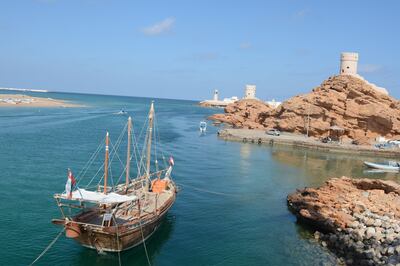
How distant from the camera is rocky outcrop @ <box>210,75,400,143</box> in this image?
8188 centimetres

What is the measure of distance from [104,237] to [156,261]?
11.1 ft

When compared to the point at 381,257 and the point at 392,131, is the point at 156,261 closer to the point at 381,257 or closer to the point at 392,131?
the point at 381,257

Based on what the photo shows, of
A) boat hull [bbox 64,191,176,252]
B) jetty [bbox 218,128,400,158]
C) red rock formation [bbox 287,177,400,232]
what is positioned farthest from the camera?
jetty [bbox 218,128,400,158]

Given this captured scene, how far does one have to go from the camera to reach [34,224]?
26.3 meters

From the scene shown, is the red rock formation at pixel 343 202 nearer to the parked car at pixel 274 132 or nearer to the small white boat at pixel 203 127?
the parked car at pixel 274 132

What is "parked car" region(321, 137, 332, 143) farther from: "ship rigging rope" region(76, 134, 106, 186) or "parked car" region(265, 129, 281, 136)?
"ship rigging rope" region(76, 134, 106, 186)

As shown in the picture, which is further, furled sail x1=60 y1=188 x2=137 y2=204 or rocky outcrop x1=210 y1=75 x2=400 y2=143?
rocky outcrop x1=210 y1=75 x2=400 y2=143

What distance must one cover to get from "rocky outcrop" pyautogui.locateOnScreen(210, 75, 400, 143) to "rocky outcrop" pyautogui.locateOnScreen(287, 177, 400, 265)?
4831cm

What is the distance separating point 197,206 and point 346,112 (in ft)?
195

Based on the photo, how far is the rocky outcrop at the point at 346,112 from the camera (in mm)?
81875

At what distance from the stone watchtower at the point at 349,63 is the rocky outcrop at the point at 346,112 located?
390 cm

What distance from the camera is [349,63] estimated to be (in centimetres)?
9231

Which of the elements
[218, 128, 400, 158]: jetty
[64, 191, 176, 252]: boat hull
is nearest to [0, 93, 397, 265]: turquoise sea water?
[64, 191, 176, 252]: boat hull

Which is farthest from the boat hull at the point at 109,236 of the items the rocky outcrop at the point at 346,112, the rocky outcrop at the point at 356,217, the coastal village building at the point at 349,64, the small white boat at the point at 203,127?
the coastal village building at the point at 349,64
